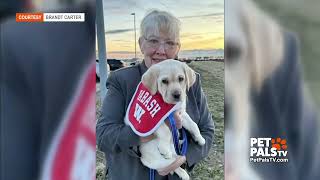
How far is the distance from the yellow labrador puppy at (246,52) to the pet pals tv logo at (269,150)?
15 centimetres

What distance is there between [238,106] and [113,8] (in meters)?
1.04

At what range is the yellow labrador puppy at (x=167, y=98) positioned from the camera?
10.1ft

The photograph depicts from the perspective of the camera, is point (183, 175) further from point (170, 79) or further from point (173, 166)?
point (170, 79)

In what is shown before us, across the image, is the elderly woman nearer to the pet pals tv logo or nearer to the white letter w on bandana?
the white letter w on bandana

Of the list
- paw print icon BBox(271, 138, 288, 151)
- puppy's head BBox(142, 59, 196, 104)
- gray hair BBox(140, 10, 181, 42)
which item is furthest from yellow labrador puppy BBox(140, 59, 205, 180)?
paw print icon BBox(271, 138, 288, 151)

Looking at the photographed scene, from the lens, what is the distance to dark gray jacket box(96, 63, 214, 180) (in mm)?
3211

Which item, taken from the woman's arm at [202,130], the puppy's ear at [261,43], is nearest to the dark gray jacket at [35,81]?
the woman's arm at [202,130]

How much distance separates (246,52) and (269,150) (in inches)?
26.0

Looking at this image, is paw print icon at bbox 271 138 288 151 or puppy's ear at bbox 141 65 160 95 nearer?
puppy's ear at bbox 141 65 160 95

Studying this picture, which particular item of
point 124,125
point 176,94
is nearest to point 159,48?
point 176,94

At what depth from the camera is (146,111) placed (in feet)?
10.4

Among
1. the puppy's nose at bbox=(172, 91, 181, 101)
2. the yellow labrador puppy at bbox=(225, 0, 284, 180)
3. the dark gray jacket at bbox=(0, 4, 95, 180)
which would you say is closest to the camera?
the puppy's nose at bbox=(172, 91, 181, 101)

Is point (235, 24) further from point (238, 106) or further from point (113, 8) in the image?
point (113, 8)

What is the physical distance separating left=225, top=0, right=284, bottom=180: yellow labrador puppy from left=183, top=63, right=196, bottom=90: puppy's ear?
22 cm
